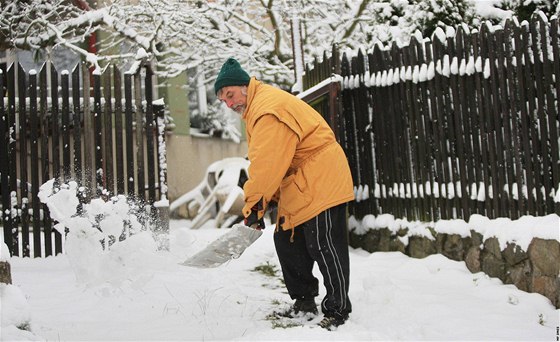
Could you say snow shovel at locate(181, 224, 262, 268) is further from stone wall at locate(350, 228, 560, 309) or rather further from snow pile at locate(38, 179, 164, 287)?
stone wall at locate(350, 228, 560, 309)

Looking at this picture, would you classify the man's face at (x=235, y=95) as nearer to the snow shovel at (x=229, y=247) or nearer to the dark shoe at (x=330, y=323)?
the snow shovel at (x=229, y=247)

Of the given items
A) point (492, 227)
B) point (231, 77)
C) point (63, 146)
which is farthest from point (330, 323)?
point (63, 146)

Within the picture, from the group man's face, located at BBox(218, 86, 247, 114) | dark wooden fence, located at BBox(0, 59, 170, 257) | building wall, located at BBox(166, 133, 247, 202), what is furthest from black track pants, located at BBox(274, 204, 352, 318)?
building wall, located at BBox(166, 133, 247, 202)

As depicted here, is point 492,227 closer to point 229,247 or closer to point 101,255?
point 229,247

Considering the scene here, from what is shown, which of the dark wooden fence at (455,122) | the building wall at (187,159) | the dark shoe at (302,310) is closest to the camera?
the dark shoe at (302,310)

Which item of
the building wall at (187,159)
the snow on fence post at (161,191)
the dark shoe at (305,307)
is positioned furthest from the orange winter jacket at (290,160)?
the building wall at (187,159)

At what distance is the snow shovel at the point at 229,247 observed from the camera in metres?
3.63

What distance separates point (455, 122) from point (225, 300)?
8.24 ft

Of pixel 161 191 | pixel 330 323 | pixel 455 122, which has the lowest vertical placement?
pixel 330 323

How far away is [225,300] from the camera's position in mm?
4281

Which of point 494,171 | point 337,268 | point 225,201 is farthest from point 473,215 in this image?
point 225,201

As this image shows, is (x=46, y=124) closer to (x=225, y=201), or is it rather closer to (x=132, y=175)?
(x=132, y=175)

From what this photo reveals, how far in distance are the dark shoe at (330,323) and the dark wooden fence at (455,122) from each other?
72.1 inches

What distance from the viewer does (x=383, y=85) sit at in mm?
5828
